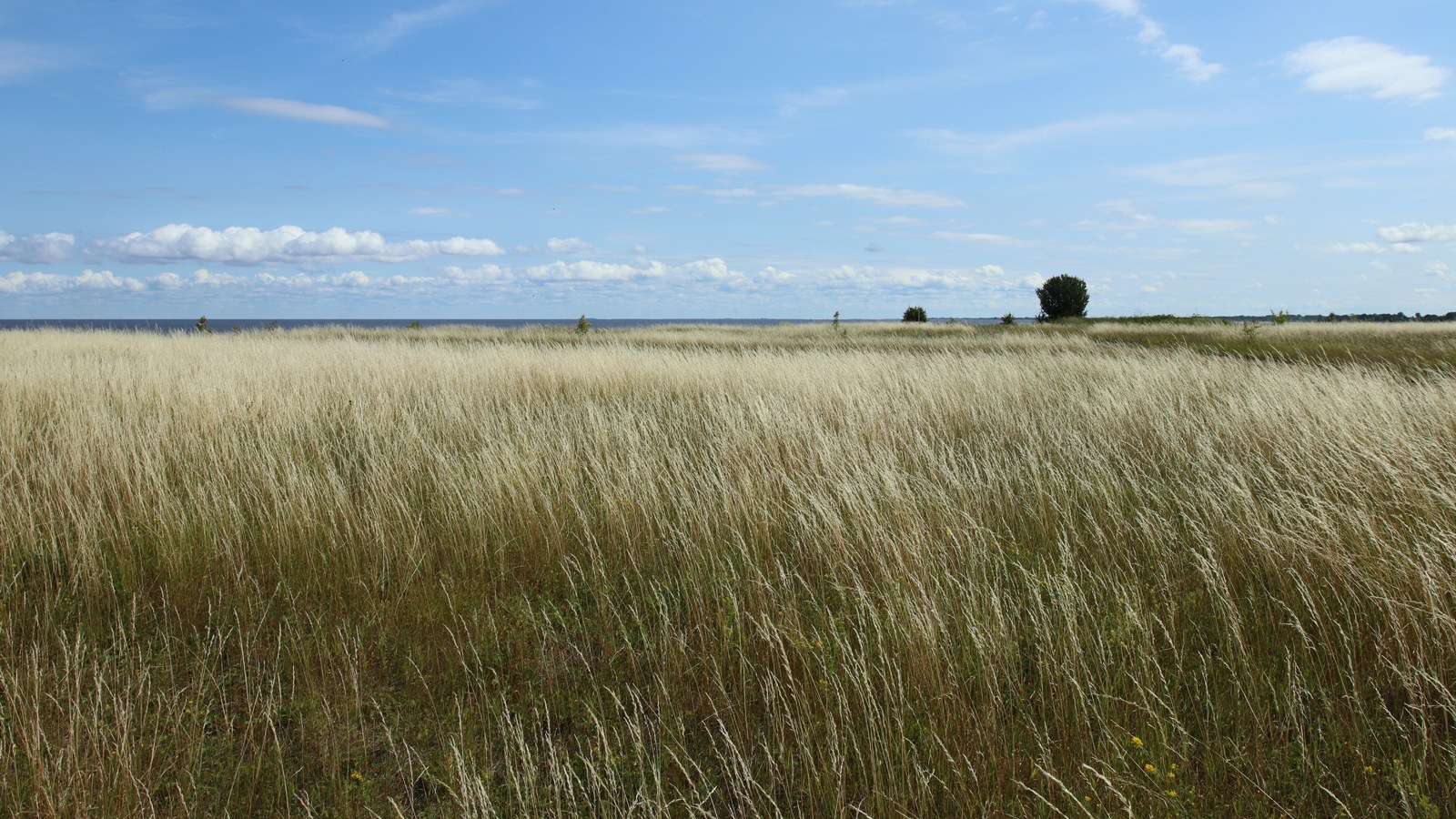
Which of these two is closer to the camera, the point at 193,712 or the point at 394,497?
the point at 193,712

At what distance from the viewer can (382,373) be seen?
9.97m

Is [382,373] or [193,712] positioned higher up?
[382,373]

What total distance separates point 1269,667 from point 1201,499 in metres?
1.76

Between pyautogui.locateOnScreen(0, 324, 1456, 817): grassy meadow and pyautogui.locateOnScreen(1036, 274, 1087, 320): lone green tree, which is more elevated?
pyautogui.locateOnScreen(1036, 274, 1087, 320): lone green tree

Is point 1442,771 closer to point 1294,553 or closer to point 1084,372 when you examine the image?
point 1294,553

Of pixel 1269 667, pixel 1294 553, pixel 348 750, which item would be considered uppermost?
pixel 1294 553

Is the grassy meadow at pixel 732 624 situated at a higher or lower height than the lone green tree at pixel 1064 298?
lower

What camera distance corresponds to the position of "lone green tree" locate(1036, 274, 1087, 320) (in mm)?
45781

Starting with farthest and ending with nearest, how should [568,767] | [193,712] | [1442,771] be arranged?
[193,712]
[1442,771]
[568,767]

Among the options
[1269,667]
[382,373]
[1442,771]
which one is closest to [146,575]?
[1269,667]

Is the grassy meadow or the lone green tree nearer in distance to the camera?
the grassy meadow

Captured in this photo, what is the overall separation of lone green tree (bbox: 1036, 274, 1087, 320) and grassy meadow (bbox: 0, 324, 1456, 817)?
4309 centimetres

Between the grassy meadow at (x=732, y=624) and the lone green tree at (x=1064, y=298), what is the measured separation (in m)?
43.1

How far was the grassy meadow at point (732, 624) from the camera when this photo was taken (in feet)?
7.29
